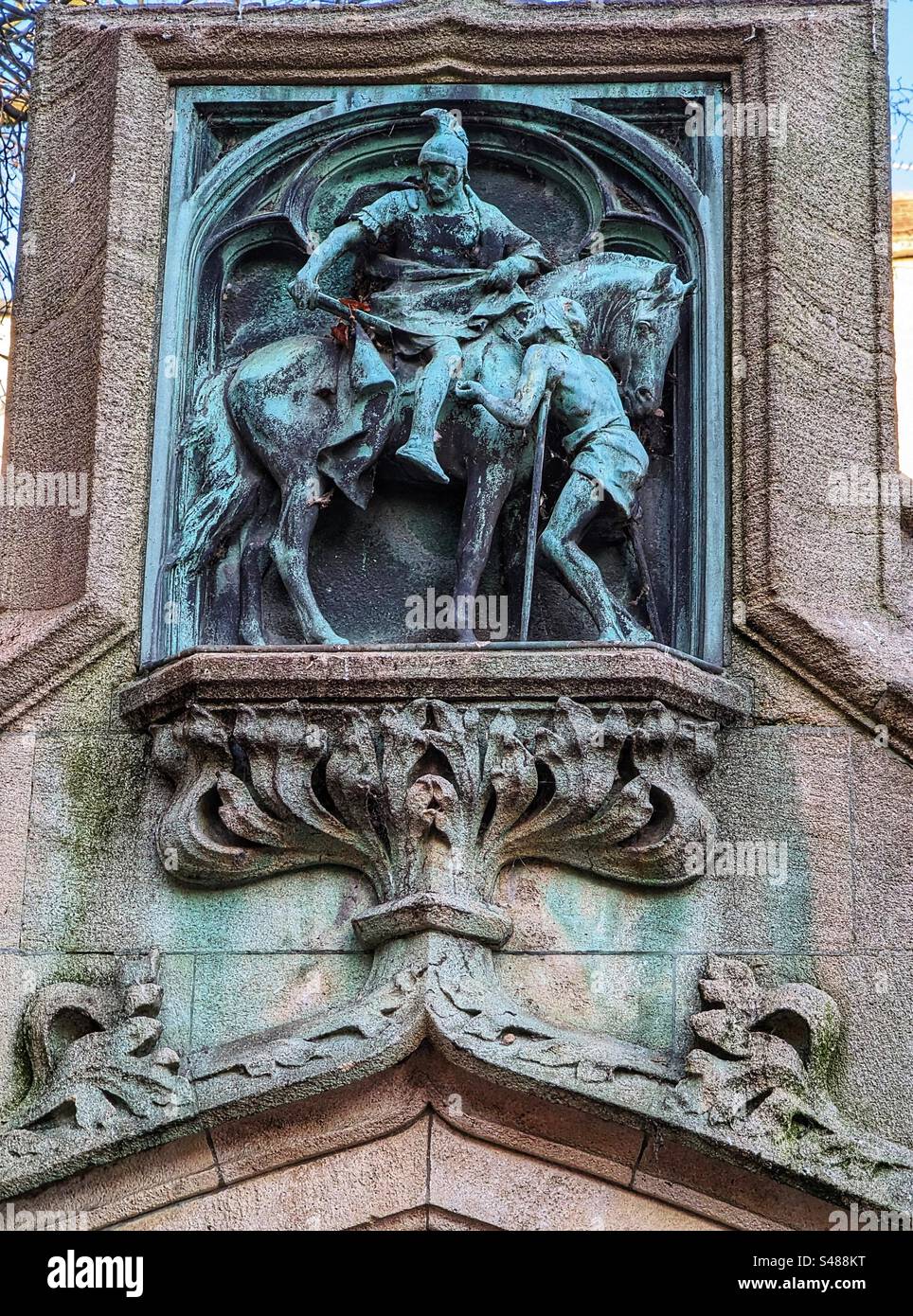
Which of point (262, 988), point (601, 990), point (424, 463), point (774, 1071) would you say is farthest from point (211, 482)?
point (774, 1071)

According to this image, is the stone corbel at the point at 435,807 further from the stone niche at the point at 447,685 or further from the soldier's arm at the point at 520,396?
the soldier's arm at the point at 520,396

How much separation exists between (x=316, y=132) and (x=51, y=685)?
220cm

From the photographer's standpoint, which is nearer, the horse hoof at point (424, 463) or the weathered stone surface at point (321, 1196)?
the weathered stone surface at point (321, 1196)

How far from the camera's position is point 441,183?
907 centimetres

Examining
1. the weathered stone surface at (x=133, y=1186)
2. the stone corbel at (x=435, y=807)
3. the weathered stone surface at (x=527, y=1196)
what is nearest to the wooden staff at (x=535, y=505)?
the stone corbel at (x=435, y=807)

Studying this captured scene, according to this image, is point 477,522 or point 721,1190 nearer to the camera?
point 721,1190

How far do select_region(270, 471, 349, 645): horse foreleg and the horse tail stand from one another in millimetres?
152

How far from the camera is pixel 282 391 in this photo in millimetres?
8789

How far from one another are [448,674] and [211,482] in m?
1.16

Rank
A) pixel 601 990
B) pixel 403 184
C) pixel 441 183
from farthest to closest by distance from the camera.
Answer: pixel 403 184, pixel 441 183, pixel 601 990

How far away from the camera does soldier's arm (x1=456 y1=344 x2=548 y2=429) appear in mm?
8602

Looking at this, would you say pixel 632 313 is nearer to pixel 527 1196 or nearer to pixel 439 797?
pixel 439 797

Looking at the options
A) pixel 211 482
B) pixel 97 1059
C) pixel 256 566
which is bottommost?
pixel 97 1059

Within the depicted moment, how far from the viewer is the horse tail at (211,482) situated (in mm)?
8688
